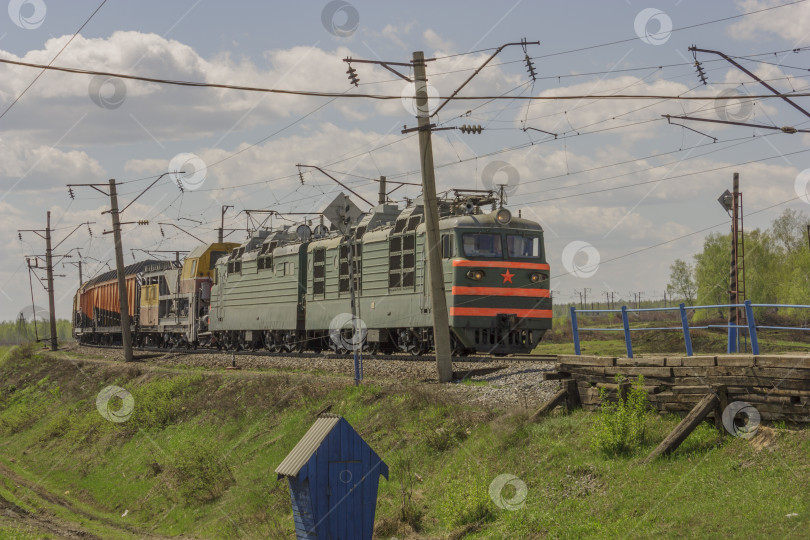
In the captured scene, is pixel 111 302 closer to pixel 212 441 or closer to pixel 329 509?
pixel 212 441

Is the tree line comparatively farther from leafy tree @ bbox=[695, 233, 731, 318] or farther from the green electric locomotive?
the green electric locomotive

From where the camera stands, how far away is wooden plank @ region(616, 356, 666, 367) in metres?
13.2

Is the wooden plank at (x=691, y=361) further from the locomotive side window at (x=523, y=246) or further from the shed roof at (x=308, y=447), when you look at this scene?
the locomotive side window at (x=523, y=246)

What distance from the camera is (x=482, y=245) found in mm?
23828

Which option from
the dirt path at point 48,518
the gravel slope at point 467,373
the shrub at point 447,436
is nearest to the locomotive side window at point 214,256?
the gravel slope at point 467,373

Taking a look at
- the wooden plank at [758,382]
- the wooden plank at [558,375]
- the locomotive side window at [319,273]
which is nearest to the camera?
the wooden plank at [758,382]

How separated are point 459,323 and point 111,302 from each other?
42006mm

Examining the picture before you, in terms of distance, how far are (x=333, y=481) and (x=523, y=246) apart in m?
14.7

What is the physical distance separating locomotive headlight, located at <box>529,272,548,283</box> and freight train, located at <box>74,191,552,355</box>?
1.1 inches

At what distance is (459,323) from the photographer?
23.1 metres

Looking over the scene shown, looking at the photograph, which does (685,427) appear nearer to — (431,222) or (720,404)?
(720,404)

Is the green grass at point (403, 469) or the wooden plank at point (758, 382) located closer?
the green grass at point (403, 469)

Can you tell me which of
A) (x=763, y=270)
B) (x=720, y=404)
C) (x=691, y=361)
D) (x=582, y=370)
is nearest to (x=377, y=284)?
(x=582, y=370)

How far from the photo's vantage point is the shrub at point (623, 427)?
12211 millimetres
